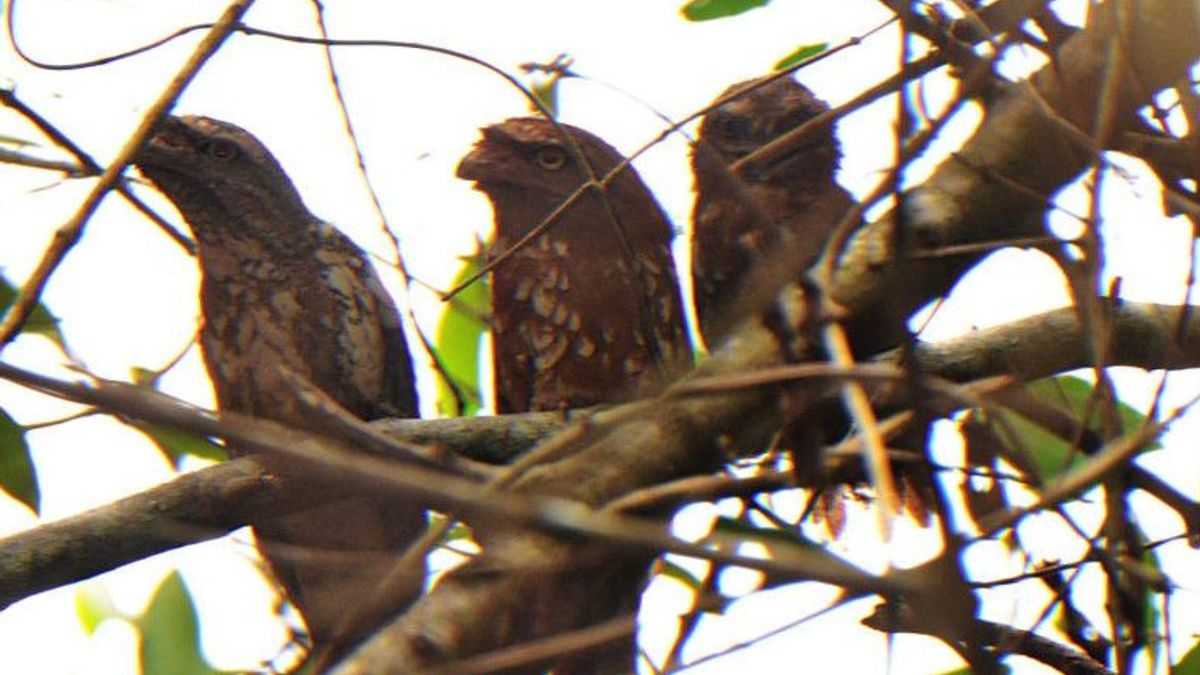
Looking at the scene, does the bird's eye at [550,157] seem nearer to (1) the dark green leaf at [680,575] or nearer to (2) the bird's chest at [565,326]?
(2) the bird's chest at [565,326]

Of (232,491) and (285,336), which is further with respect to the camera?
(285,336)

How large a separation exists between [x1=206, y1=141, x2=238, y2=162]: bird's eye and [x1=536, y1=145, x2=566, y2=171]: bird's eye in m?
0.99

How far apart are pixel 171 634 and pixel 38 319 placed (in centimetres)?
105

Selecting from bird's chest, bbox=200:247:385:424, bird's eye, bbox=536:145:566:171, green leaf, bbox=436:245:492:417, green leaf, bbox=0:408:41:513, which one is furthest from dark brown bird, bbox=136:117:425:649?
green leaf, bbox=0:408:41:513

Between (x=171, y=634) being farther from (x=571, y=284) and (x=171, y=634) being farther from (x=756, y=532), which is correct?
(x=571, y=284)

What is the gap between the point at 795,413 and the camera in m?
2.20

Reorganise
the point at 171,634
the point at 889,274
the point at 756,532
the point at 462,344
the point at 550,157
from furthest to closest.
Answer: the point at 550,157 < the point at 462,344 < the point at 171,634 < the point at 756,532 < the point at 889,274

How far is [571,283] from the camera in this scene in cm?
534

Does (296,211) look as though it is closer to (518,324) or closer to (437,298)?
(518,324)

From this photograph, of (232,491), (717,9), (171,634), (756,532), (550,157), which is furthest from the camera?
(550,157)

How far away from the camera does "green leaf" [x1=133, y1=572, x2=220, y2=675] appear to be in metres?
3.30

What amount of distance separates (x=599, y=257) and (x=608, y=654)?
1.79 metres

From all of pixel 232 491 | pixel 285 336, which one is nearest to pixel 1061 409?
pixel 232 491

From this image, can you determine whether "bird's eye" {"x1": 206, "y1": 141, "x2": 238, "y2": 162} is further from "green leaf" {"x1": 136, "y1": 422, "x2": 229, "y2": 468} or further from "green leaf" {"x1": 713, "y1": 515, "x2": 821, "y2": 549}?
"green leaf" {"x1": 713, "y1": 515, "x2": 821, "y2": 549}
